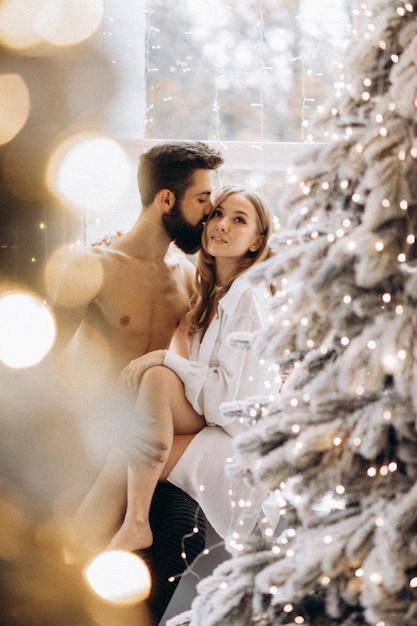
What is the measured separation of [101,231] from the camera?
245cm

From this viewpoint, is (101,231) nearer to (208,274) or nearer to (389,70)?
(208,274)

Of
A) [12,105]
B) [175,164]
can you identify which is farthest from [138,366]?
[12,105]

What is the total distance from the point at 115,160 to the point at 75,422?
2.97ft

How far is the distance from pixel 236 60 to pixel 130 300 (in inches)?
35.1

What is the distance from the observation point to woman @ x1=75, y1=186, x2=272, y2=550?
86.5 inches

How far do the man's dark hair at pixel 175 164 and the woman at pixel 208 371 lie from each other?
113 mm

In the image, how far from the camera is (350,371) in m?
1.26

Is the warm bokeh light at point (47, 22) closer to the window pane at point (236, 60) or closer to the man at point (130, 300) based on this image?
the window pane at point (236, 60)

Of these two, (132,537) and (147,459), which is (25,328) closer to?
(147,459)

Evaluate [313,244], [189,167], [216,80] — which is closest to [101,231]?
[189,167]

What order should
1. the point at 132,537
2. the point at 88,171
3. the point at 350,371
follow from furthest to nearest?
the point at 88,171 < the point at 132,537 < the point at 350,371

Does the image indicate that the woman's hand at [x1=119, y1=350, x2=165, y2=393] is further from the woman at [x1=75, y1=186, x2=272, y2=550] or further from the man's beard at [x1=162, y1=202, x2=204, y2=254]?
the man's beard at [x1=162, y1=202, x2=204, y2=254]

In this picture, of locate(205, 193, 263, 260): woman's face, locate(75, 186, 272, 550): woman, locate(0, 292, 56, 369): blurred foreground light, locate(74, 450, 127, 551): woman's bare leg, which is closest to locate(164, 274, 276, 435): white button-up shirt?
locate(75, 186, 272, 550): woman

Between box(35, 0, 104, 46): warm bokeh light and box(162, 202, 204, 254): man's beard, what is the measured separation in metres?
0.68
